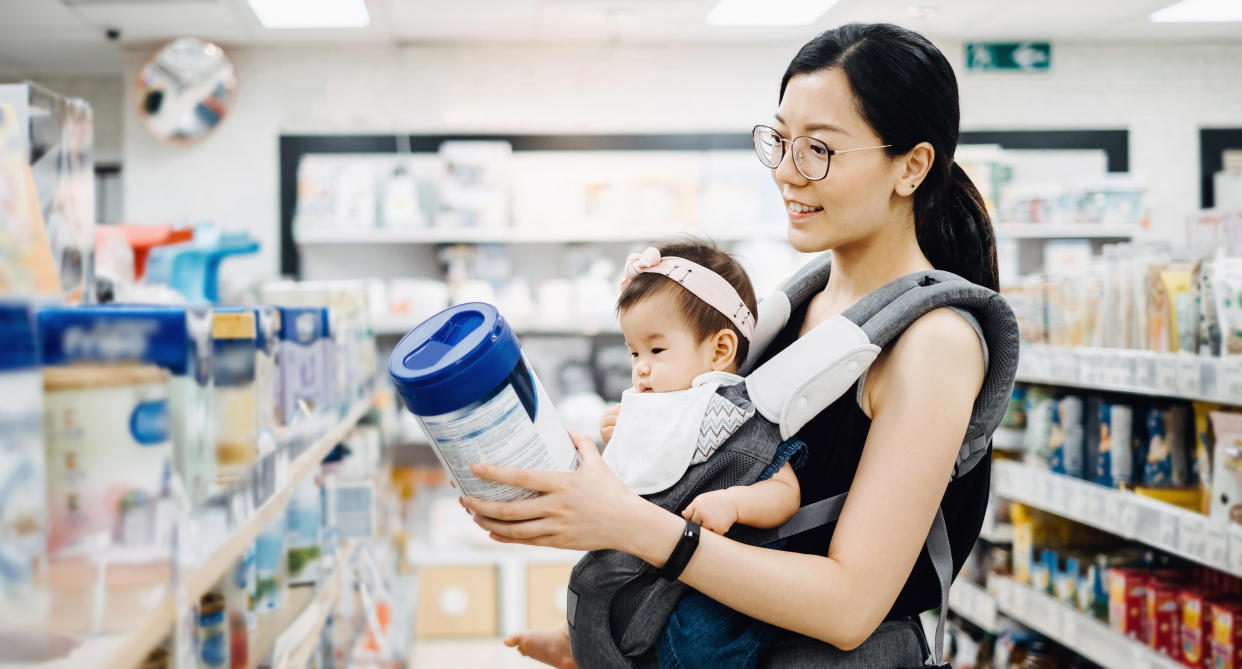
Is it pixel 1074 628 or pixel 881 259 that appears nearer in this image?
pixel 881 259

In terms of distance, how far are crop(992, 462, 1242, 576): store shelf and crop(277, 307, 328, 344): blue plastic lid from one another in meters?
1.86

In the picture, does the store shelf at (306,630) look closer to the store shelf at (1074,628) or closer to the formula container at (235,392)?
the formula container at (235,392)

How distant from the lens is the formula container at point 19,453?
2.00 ft

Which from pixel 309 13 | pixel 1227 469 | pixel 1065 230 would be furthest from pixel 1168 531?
pixel 309 13

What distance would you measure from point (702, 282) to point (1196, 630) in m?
1.56

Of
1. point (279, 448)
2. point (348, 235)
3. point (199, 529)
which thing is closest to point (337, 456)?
point (279, 448)

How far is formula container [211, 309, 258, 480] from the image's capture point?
1123 mm

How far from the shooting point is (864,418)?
1.19m

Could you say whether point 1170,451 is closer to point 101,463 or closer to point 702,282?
point 702,282

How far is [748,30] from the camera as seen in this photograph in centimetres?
502

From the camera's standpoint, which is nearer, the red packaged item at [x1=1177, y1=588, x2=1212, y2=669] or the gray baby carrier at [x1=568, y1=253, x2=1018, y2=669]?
the gray baby carrier at [x1=568, y1=253, x2=1018, y2=669]

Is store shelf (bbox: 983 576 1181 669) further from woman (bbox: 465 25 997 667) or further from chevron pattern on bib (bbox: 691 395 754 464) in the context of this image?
chevron pattern on bib (bbox: 691 395 754 464)

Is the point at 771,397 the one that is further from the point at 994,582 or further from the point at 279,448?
the point at 994,582

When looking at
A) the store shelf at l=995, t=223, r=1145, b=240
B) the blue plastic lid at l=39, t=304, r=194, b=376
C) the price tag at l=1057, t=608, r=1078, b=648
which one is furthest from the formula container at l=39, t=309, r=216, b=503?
the store shelf at l=995, t=223, r=1145, b=240
